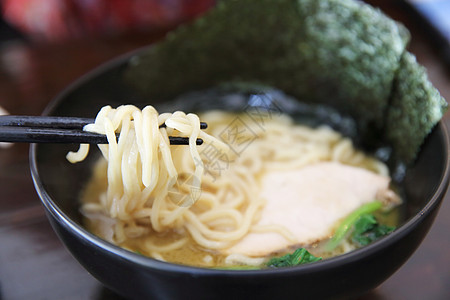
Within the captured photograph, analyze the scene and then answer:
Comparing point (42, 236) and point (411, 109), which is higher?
point (411, 109)

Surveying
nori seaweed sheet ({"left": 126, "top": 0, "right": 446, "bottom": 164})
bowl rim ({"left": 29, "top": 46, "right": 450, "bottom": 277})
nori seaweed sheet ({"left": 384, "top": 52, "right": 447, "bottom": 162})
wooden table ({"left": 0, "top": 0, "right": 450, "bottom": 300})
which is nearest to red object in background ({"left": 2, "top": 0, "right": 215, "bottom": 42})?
wooden table ({"left": 0, "top": 0, "right": 450, "bottom": 300})

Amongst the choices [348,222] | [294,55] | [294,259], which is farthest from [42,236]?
[294,55]

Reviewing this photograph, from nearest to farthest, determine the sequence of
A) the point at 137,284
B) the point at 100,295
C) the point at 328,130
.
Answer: the point at 137,284 < the point at 100,295 < the point at 328,130

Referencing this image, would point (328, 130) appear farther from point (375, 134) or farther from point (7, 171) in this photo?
point (7, 171)

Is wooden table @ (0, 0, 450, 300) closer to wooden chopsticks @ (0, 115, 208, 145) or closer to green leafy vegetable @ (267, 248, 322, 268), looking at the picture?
green leafy vegetable @ (267, 248, 322, 268)

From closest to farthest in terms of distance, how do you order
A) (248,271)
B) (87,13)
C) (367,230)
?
(248,271) → (367,230) → (87,13)

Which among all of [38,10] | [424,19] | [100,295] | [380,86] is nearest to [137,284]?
[100,295]

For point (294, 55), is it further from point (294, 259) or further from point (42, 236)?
point (42, 236)
